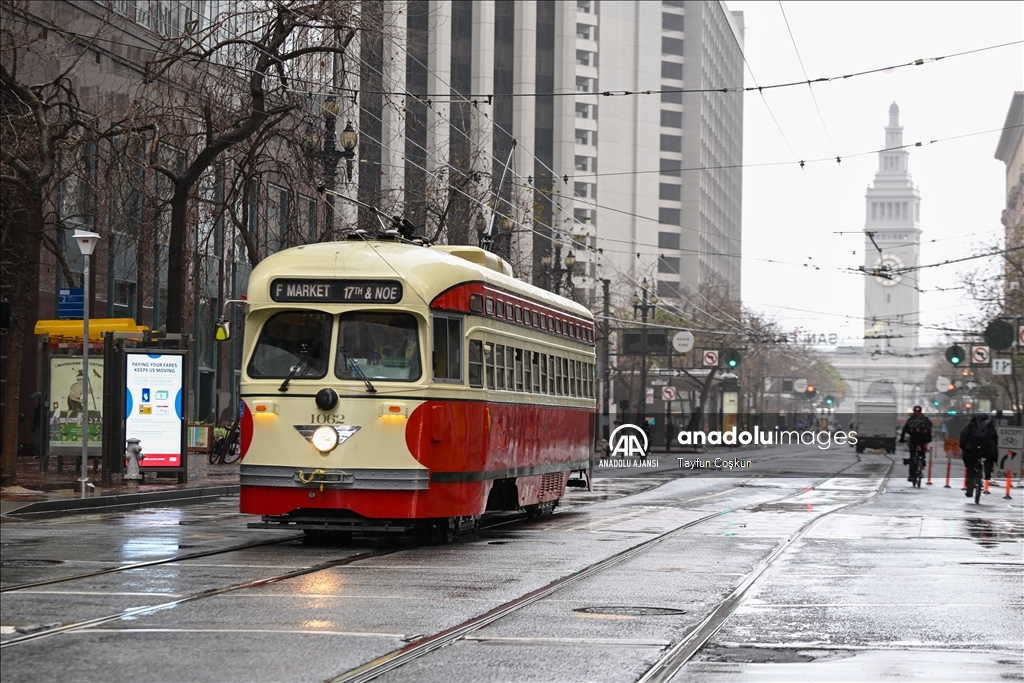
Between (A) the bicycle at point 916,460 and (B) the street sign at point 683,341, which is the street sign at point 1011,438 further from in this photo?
(B) the street sign at point 683,341

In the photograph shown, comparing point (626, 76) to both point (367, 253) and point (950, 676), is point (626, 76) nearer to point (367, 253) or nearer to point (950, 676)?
point (367, 253)

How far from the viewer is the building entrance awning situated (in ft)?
98.0

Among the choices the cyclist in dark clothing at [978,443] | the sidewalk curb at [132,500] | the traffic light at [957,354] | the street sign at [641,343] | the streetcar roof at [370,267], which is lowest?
the sidewalk curb at [132,500]

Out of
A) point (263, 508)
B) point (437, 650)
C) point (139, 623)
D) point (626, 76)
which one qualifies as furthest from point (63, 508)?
point (626, 76)

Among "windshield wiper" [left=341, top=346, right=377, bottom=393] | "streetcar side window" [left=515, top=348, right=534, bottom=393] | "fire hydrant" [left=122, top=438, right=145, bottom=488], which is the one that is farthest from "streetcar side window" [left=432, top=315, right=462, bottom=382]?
"fire hydrant" [left=122, top=438, right=145, bottom=488]

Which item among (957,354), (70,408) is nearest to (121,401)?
(70,408)

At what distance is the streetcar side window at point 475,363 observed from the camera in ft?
57.9

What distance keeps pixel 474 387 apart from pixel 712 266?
136m

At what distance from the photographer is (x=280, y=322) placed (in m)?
17.2

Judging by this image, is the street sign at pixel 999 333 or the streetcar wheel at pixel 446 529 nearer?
the streetcar wheel at pixel 446 529

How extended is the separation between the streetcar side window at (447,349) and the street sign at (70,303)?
2337cm

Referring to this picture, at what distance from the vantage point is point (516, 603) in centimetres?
1231

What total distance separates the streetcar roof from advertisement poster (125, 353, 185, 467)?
9.64m

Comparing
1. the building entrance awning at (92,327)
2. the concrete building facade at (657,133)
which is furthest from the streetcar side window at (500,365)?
the concrete building facade at (657,133)
